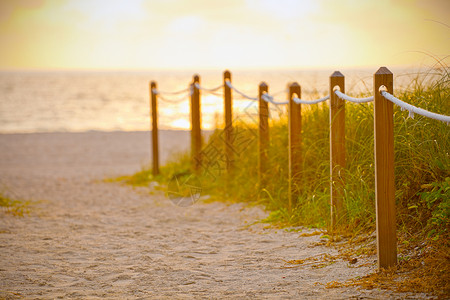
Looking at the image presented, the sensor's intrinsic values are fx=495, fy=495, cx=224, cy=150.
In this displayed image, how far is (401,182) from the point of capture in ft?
13.5

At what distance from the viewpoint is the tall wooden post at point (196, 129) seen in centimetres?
834

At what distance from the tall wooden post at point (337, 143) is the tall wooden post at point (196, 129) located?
4.05m

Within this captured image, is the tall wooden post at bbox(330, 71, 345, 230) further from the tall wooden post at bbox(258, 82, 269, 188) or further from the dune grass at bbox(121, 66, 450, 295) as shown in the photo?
the tall wooden post at bbox(258, 82, 269, 188)

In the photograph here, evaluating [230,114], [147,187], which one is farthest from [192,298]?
[147,187]

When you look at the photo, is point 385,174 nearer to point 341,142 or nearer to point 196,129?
point 341,142

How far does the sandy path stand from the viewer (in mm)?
3482

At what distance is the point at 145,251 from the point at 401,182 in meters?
2.33

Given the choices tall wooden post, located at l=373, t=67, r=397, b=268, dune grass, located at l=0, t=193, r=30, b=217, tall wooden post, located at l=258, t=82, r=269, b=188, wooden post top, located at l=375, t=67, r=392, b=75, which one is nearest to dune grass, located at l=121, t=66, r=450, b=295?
tall wooden post, located at l=258, t=82, r=269, b=188

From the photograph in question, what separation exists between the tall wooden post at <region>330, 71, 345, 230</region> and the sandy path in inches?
16.2

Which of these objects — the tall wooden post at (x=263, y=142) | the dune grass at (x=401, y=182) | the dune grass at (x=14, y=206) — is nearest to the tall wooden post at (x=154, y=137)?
the dune grass at (x=14, y=206)

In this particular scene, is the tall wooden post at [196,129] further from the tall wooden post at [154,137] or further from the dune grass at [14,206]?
the dune grass at [14,206]

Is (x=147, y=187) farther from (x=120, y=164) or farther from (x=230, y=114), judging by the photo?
(x=120, y=164)

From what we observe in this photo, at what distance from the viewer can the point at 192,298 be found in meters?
3.30

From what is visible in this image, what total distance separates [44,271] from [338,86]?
2.94m
